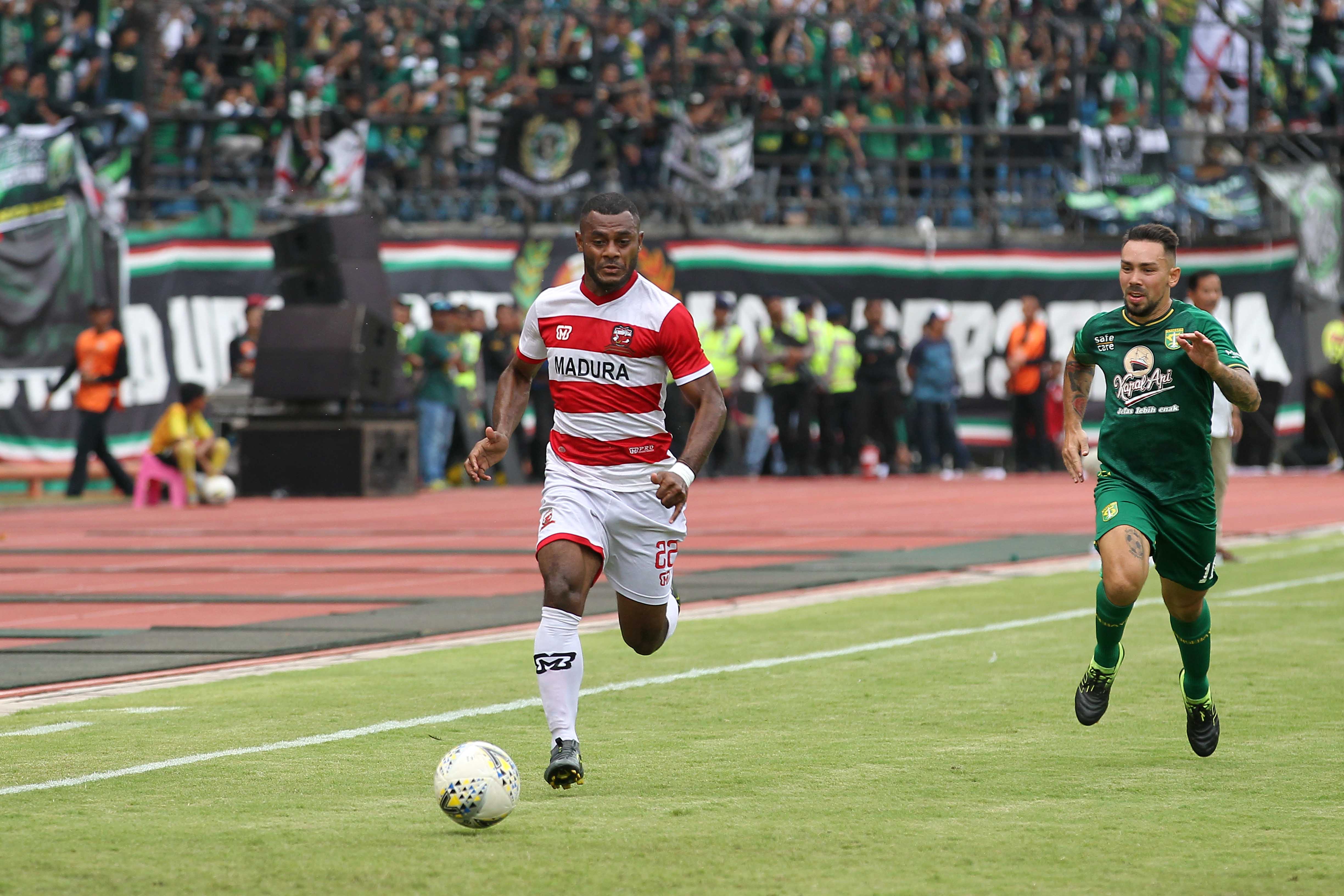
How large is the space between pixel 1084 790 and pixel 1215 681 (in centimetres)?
304

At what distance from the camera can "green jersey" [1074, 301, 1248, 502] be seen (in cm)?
770

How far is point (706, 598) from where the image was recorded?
13.5m

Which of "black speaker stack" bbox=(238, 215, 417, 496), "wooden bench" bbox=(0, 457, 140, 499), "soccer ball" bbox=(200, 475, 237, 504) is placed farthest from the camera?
"wooden bench" bbox=(0, 457, 140, 499)

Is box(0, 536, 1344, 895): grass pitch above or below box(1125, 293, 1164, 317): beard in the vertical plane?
below

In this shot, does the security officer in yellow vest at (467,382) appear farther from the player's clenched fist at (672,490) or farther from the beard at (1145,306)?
the player's clenched fist at (672,490)

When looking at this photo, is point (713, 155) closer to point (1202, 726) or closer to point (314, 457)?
point (314, 457)

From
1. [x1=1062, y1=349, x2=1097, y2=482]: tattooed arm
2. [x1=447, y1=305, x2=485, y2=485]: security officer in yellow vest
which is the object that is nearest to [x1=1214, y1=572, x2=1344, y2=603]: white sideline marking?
[x1=1062, y1=349, x2=1097, y2=482]: tattooed arm

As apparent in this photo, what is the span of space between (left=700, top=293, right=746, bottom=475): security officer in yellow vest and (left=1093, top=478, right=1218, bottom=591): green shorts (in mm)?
18814

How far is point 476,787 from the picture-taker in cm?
618

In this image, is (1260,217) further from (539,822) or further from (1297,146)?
(539,822)

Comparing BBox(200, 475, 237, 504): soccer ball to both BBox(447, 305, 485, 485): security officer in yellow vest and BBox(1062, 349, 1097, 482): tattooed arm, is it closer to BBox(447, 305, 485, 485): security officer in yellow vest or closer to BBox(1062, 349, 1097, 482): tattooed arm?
BBox(447, 305, 485, 485): security officer in yellow vest

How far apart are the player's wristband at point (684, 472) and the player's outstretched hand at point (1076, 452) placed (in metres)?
1.45

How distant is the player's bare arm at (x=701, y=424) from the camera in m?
7.28

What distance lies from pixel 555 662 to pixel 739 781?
756 mm
